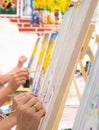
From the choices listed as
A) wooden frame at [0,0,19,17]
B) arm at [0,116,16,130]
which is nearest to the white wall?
wooden frame at [0,0,19,17]

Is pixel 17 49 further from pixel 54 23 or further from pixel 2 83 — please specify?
pixel 2 83

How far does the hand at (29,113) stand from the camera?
31.4 inches

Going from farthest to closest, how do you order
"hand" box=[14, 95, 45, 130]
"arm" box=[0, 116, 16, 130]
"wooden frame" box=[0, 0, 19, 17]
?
1. "wooden frame" box=[0, 0, 19, 17]
2. "arm" box=[0, 116, 16, 130]
3. "hand" box=[14, 95, 45, 130]

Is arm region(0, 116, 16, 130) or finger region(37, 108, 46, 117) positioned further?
arm region(0, 116, 16, 130)

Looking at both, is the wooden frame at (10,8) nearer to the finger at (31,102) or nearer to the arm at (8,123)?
the arm at (8,123)

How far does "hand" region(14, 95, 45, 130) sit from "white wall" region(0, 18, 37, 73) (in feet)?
8.74

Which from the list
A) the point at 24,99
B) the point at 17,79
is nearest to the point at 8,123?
the point at 24,99

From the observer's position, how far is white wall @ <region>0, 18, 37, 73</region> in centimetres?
352

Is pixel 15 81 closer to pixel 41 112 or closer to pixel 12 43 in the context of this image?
→ pixel 41 112

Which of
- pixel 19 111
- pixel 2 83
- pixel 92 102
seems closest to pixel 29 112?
pixel 19 111

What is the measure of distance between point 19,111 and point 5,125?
0.33m

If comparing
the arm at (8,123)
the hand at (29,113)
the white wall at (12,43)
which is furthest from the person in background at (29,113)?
the white wall at (12,43)

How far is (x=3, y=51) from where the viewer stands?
3.53 m

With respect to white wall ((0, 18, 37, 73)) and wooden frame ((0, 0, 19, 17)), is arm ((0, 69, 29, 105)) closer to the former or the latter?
white wall ((0, 18, 37, 73))
